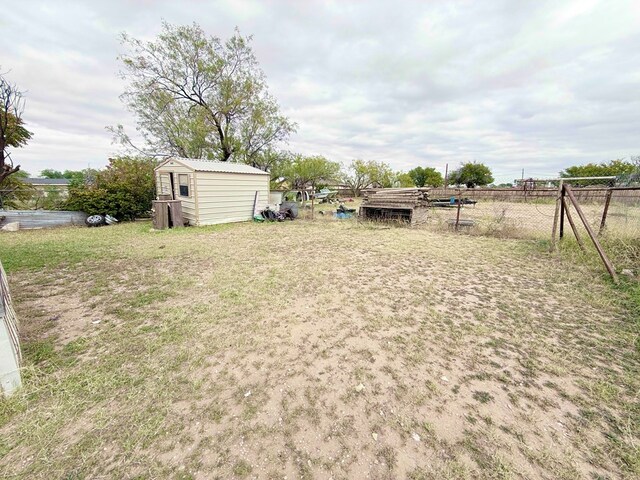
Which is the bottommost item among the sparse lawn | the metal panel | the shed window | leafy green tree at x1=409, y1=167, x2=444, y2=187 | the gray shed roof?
the sparse lawn

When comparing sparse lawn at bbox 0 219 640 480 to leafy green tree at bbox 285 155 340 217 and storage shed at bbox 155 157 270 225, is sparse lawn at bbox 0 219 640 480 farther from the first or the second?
leafy green tree at bbox 285 155 340 217

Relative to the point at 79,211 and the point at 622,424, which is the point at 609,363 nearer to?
the point at 622,424

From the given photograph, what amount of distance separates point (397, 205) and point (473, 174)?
4643cm

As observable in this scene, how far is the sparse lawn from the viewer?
5.07 ft

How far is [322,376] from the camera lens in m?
2.23

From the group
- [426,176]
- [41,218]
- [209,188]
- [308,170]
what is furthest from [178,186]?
[426,176]

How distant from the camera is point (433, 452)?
1.59m

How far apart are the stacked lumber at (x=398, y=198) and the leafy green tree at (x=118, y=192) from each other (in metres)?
9.66

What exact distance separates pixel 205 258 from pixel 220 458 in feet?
15.1

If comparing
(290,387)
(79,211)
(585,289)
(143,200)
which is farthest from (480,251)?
(79,211)

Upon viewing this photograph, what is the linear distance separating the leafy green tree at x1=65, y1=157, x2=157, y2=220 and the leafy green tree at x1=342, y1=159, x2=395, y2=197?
21423 millimetres

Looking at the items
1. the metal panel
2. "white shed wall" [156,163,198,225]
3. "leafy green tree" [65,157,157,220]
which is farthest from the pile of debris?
the metal panel

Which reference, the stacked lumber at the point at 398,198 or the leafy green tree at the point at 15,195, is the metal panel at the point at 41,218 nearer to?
the leafy green tree at the point at 15,195

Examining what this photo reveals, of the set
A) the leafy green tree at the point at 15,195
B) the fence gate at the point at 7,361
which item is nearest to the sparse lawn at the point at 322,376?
the fence gate at the point at 7,361
